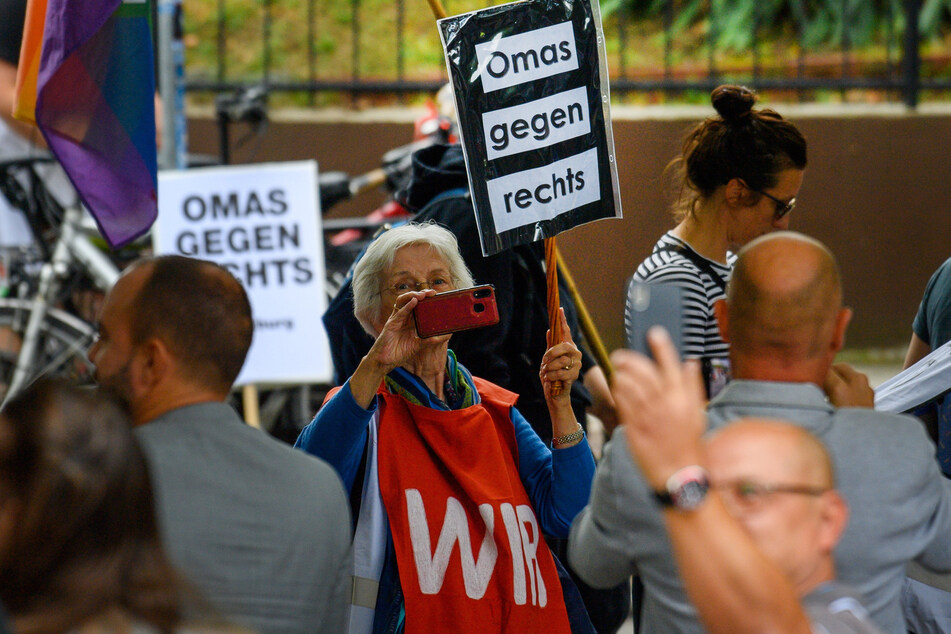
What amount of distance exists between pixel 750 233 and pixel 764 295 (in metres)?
1.30

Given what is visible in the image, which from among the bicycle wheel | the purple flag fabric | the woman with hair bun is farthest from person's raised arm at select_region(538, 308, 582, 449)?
the bicycle wheel

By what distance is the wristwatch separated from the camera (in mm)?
1483

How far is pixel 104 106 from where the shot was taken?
3.34 m

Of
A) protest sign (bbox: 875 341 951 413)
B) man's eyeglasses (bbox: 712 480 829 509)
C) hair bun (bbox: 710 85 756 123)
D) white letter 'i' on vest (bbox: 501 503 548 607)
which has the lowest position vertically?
white letter 'i' on vest (bbox: 501 503 548 607)

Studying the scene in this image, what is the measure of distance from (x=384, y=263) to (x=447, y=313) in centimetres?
29

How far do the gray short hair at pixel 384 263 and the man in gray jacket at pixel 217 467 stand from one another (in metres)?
0.74

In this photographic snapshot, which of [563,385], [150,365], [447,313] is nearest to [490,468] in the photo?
[563,385]

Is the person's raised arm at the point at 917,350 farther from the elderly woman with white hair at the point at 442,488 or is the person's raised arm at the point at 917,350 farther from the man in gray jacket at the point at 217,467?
the man in gray jacket at the point at 217,467

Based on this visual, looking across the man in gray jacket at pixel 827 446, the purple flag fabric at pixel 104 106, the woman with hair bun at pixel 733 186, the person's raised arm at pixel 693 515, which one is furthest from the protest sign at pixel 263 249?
the person's raised arm at pixel 693 515

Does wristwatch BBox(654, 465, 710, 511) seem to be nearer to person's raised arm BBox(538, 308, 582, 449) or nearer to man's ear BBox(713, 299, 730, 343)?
man's ear BBox(713, 299, 730, 343)

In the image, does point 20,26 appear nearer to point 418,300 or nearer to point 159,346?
point 418,300

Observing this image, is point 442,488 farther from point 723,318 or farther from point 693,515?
point 693,515

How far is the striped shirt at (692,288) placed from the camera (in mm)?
2967

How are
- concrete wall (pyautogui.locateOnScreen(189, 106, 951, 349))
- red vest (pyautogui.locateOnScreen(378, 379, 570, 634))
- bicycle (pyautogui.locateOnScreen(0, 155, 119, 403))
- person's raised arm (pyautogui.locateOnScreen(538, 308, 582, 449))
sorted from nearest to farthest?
1. red vest (pyautogui.locateOnScreen(378, 379, 570, 634))
2. person's raised arm (pyautogui.locateOnScreen(538, 308, 582, 449))
3. bicycle (pyautogui.locateOnScreen(0, 155, 119, 403))
4. concrete wall (pyautogui.locateOnScreen(189, 106, 951, 349))
